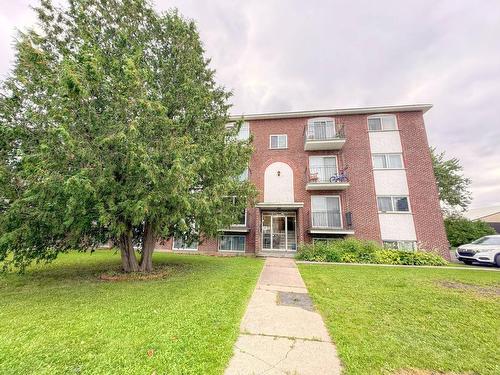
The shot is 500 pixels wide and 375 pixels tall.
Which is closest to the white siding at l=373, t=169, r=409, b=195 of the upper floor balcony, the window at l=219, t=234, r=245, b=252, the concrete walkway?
the upper floor balcony

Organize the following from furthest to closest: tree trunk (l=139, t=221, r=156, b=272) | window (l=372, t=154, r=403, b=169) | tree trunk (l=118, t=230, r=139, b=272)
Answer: window (l=372, t=154, r=403, b=169)
tree trunk (l=139, t=221, r=156, b=272)
tree trunk (l=118, t=230, r=139, b=272)

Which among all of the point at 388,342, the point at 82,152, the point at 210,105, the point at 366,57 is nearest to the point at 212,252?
the point at 210,105

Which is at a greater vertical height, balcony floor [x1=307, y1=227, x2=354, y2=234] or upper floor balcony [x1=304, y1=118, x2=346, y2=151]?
upper floor balcony [x1=304, y1=118, x2=346, y2=151]

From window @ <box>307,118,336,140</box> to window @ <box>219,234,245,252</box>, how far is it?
30.4ft

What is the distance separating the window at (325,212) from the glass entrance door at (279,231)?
153 centimetres

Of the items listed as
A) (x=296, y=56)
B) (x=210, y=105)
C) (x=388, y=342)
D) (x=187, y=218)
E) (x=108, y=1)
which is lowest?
(x=388, y=342)

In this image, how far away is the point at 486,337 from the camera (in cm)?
349

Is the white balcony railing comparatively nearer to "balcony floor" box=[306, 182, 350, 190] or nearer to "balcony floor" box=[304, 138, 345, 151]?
"balcony floor" box=[306, 182, 350, 190]

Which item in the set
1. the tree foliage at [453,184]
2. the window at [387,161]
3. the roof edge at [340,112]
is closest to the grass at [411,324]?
the window at [387,161]

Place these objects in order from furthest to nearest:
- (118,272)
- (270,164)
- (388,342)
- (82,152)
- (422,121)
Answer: (270,164) < (422,121) < (118,272) < (82,152) < (388,342)

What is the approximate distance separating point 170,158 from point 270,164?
11029 millimetres

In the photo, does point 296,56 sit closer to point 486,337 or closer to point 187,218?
point 187,218

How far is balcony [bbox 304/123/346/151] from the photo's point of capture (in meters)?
15.3

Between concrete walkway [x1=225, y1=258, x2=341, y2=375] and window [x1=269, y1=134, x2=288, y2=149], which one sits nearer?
concrete walkway [x1=225, y1=258, x2=341, y2=375]
